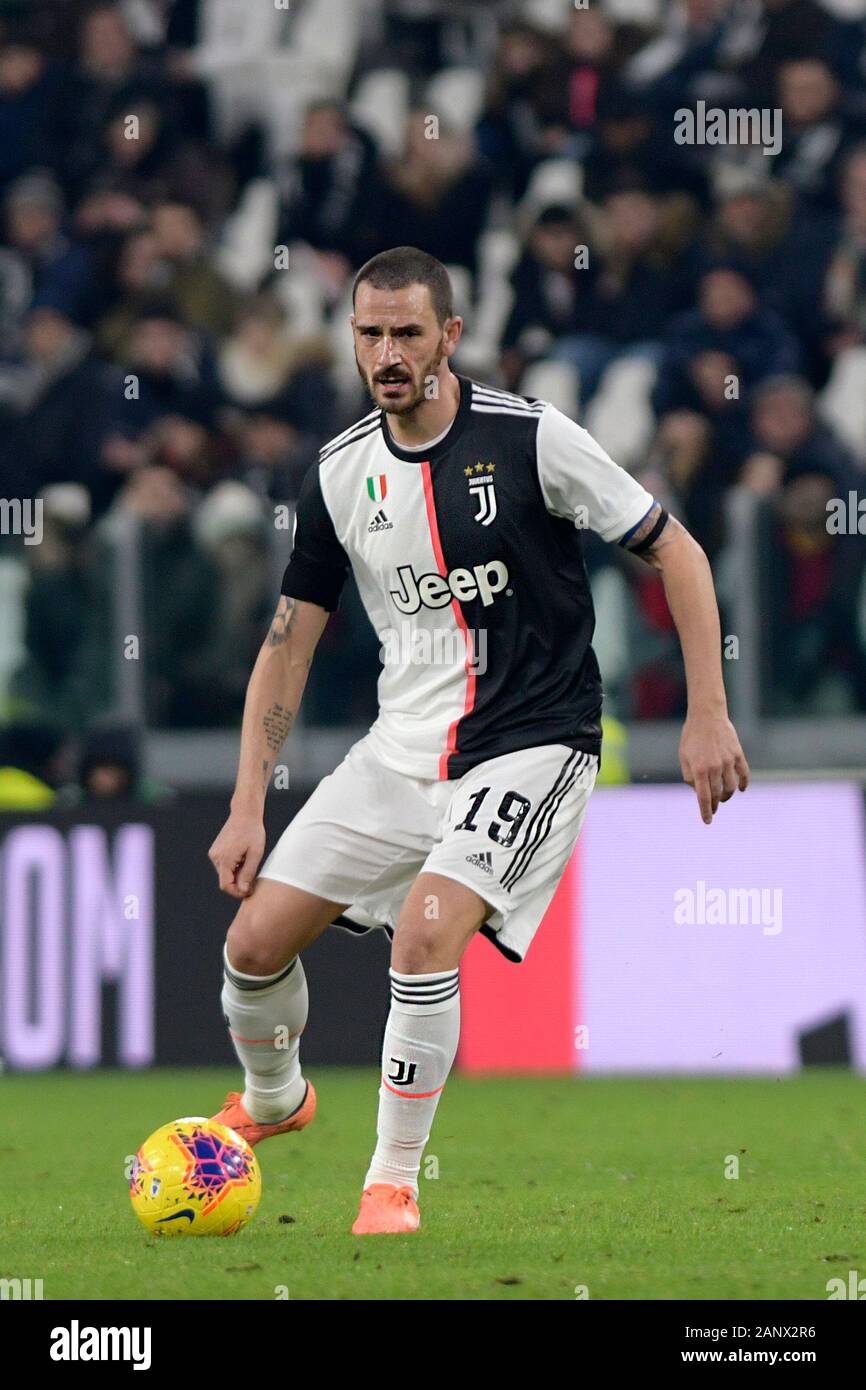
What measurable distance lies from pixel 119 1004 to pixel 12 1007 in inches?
17.9

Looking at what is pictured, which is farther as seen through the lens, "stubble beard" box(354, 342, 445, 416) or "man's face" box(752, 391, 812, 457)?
"man's face" box(752, 391, 812, 457)

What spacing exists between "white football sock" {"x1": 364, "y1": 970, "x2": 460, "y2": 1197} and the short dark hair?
1592 millimetres

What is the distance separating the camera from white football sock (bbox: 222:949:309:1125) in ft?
20.0

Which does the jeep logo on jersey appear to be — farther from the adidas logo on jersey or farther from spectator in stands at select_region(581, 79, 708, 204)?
spectator in stands at select_region(581, 79, 708, 204)

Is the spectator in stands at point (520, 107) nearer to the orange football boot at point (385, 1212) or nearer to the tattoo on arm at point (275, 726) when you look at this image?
the tattoo on arm at point (275, 726)

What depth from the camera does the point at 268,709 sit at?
6.15 m

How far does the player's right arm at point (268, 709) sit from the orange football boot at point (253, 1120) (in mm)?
655

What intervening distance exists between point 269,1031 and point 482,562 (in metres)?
1.35

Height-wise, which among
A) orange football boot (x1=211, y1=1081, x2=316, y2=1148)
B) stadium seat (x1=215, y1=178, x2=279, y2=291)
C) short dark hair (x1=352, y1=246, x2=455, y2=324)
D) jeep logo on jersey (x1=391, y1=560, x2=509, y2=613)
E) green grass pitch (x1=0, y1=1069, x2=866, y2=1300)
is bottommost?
green grass pitch (x1=0, y1=1069, x2=866, y2=1300)

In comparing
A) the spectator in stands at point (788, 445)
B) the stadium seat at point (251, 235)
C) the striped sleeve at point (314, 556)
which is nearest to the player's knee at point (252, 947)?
the striped sleeve at point (314, 556)

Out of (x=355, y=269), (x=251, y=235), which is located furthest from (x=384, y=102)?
(x=355, y=269)

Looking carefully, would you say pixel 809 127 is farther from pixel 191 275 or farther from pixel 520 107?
pixel 191 275

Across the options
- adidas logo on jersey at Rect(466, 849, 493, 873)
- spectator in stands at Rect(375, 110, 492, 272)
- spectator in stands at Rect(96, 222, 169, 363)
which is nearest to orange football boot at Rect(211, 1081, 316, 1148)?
adidas logo on jersey at Rect(466, 849, 493, 873)

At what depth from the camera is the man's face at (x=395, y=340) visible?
18.5ft
